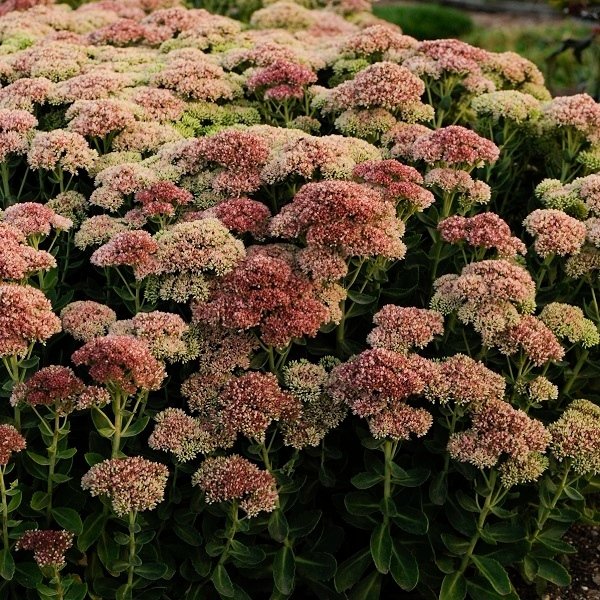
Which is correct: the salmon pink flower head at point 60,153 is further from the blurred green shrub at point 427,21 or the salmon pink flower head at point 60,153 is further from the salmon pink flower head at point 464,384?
the blurred green shrub at point 427,21

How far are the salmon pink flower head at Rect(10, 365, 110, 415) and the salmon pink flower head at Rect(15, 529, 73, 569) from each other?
15.4 inches

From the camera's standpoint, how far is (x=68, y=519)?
3.08 metres

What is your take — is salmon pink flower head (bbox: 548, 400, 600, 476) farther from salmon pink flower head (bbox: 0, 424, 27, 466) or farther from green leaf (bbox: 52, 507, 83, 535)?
salmon pink flower head (bbox: 0, 424, 27, 466)

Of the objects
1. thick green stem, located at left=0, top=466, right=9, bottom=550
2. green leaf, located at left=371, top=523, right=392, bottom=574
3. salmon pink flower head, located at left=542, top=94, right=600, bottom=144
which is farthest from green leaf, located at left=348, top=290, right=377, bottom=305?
salmon pink flower head, located at left=542, top=94, right=600, bottom=144

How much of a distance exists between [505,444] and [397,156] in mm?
1563

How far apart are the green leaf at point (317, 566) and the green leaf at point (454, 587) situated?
390 millimetres

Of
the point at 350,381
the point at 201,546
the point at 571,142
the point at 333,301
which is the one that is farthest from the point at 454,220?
the point at 201,546

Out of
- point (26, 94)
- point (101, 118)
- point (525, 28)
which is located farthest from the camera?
point (525, 28)

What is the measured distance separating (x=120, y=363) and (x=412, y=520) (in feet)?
3.76

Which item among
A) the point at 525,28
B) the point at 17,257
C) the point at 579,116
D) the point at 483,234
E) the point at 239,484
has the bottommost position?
the point at 525,28

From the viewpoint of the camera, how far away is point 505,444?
2980mm

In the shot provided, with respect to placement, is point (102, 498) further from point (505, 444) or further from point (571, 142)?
point (571, 142)

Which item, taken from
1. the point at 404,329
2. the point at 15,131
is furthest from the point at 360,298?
the point at 15,131

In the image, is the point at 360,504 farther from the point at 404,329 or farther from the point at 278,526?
the point at 404,329
